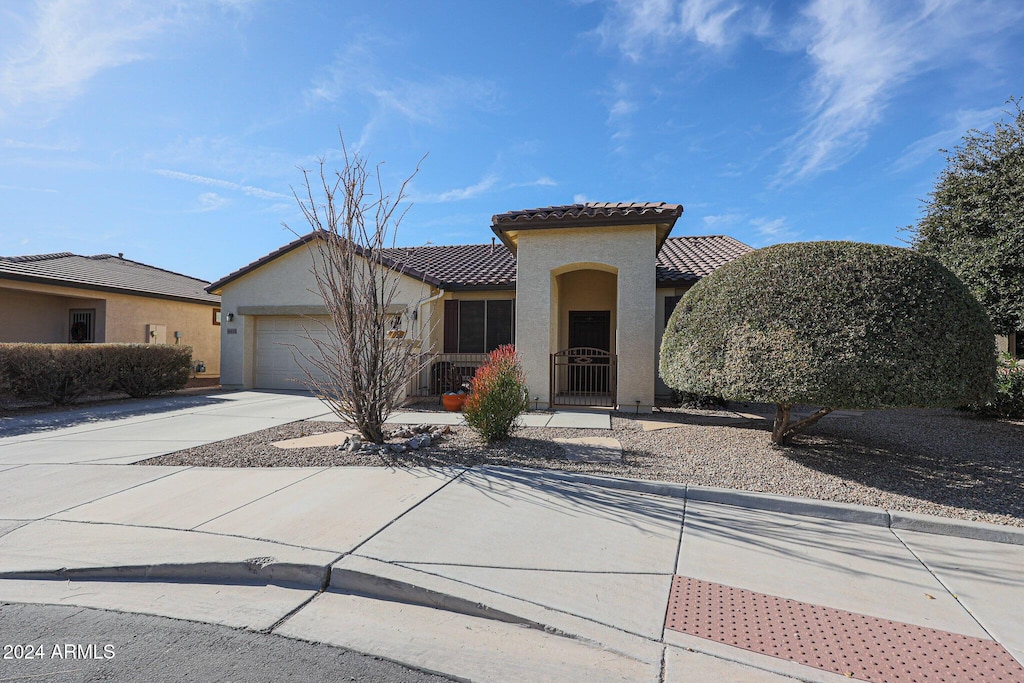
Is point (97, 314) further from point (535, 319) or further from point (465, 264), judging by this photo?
point (535, 319)

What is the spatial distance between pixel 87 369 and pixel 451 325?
854 cm

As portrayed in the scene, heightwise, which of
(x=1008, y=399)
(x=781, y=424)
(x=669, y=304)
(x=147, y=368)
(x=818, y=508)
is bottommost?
(x=818, y=508)

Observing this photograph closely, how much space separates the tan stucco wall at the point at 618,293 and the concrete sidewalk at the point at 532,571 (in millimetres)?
5458

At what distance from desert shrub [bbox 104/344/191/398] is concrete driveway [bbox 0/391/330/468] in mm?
682

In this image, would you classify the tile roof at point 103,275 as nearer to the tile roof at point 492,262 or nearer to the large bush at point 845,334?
the tile roof at point 492,262

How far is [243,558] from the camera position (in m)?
3.61

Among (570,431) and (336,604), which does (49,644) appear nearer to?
(336,604)

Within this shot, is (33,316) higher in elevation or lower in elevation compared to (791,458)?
higher

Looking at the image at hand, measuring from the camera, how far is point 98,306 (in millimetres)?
16484

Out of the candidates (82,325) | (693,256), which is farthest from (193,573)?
(82,325)

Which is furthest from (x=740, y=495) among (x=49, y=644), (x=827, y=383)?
(x=49, y=644)

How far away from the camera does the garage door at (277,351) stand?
1523 cm

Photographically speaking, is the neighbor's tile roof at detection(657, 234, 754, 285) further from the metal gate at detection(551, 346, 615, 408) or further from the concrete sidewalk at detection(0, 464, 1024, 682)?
the concrete sidewalk at detection(0, 464, 1024, 682)

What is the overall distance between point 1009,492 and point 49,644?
26.5ft
